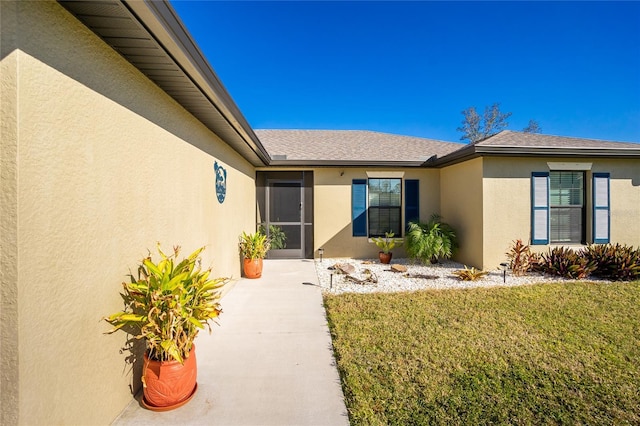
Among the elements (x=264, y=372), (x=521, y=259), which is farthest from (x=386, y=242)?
(x=264, y=372)

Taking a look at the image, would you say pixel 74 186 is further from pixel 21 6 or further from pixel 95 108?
pixel 21 6

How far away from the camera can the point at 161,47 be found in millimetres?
2418

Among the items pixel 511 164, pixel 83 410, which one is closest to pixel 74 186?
pixel 83 410

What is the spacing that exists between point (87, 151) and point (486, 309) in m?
5.96

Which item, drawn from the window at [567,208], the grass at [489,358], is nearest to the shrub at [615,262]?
the window at [567,208]

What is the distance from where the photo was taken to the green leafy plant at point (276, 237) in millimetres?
9008

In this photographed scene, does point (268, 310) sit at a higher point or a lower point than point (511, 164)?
lower

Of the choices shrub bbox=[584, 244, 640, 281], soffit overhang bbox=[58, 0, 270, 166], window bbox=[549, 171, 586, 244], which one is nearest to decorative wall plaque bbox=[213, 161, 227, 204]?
soffit overhang bbox=[58, 0, 270, 166]

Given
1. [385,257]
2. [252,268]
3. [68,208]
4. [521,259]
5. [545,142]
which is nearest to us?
[68,208]

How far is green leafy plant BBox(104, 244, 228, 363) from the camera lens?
229 cm

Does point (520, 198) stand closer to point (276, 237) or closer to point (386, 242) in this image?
point (386, 242)

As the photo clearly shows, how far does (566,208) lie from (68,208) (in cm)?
1061

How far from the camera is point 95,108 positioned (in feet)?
7.13

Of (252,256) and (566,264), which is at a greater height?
(252,256)
